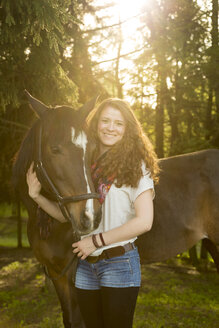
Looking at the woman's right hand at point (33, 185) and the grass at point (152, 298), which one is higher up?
the woman's right hand at point (33, 185)

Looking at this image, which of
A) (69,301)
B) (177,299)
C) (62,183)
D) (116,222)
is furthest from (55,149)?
(177,299)

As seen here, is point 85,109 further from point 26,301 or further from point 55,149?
point 26,301

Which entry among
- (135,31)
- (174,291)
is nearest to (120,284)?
(174,291)

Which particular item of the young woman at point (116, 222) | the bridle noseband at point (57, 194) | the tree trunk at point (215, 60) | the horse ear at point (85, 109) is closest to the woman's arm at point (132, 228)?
the young woman at point (116, 222)

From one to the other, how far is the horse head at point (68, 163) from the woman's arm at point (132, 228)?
6.1 inches

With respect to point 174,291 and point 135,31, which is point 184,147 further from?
point 135,31

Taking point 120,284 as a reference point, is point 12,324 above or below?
below

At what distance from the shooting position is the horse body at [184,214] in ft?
11.5

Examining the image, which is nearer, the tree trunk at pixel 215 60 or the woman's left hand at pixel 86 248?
the woman's left hand at pixel 86 248

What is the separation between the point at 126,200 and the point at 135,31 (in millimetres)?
8872

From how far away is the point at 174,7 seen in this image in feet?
26.1

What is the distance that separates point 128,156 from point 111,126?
28 cm

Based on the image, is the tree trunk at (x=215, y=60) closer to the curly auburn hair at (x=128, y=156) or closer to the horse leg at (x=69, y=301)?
the curly auburn hair at (x=128, y=156)

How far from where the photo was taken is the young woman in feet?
5.96
